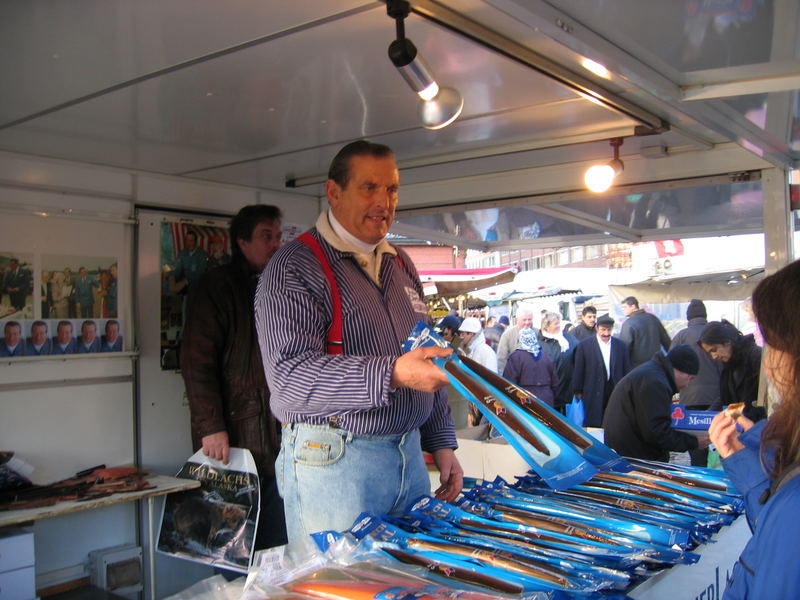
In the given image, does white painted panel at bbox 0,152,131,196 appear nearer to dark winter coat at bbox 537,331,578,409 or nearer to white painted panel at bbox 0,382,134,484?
white painted panel at bbox 0,382,134,484

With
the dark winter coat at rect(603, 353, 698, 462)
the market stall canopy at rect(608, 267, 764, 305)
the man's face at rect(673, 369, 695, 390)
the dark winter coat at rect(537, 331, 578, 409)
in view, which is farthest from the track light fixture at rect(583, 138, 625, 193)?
the dark winter coat at rect(537, 331, 578, 409)

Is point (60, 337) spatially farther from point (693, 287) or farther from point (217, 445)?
point (693, 287)

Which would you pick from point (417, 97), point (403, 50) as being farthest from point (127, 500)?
point (403, 50)

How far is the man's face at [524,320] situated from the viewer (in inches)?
378

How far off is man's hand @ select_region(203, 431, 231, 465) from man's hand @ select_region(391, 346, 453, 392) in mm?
1864

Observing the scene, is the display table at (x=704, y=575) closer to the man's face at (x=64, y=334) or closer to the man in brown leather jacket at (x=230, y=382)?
the man in brown leather jacket at (x=230, y=382)

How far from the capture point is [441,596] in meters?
1.36

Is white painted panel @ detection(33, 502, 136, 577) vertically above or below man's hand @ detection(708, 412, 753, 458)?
below

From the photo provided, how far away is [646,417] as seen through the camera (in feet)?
13.6

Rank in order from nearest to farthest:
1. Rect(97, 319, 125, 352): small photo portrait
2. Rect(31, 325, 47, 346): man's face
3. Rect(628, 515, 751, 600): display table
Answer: Rect(628, 515, 751, 600): display table → Rect(31, 325, 47, 346): man's face → Rect(97, 319, 125, 352): small photo portrait

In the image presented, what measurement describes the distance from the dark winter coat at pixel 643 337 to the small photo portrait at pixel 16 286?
6796mm

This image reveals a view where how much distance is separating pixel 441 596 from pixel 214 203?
332 cm

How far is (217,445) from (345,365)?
69.7 inches

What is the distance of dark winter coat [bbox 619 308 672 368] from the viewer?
8608 mm
